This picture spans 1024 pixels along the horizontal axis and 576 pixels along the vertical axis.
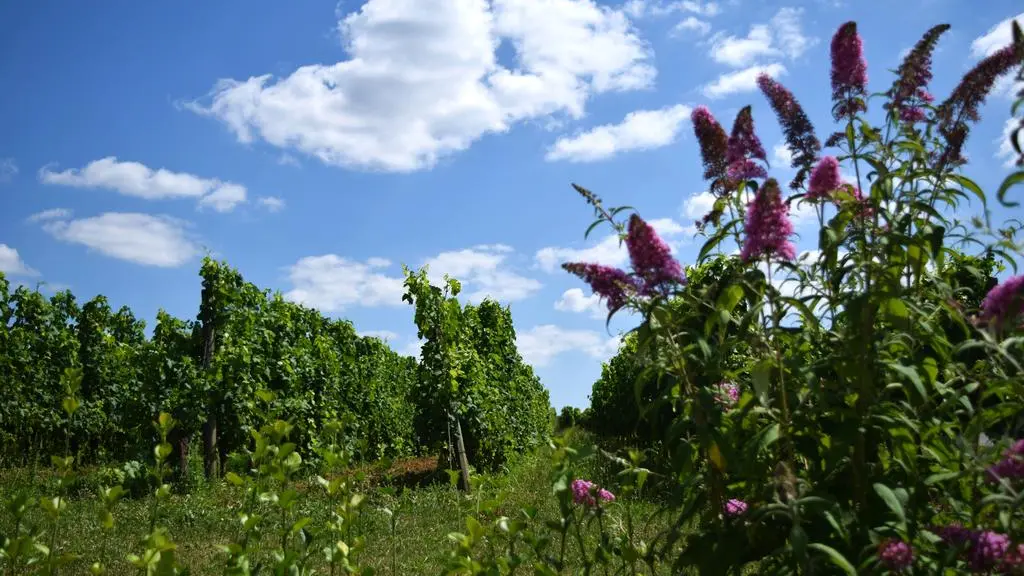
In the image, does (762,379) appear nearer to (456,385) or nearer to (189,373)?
(456,385)

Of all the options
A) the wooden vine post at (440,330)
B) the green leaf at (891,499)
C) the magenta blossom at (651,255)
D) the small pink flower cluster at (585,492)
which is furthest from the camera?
the wooden vine post at (440,330)

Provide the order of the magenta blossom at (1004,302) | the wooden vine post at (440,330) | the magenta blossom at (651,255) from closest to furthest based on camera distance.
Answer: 1. the magenta blossom at (1004,302)
2. the magenta blossom at (651,255)
3. the wooden vine post at (440,330)

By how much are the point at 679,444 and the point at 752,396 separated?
0.36 m

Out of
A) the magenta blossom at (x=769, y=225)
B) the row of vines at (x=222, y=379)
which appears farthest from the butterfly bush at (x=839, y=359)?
the row of vines at (x=222, y=379)

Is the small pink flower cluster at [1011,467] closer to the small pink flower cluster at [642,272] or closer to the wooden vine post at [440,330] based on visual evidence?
the small pink flower cluster at [642,272]

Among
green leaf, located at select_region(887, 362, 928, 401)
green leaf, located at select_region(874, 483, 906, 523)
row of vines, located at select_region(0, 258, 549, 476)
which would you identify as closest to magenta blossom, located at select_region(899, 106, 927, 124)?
green leaf, located at select_region(887, 362, 928, 401)

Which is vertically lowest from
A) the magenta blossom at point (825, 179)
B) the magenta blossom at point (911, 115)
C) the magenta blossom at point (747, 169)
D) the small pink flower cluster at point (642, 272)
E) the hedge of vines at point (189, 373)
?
the small pink flower cluster at point (642, 272)

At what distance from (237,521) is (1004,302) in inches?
297

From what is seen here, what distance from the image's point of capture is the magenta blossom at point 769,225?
2.26 meters

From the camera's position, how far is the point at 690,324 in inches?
112

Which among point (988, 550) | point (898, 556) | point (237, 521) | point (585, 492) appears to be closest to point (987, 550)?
point (988, 550)

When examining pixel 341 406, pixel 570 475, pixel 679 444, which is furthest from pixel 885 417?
pixel 341 406

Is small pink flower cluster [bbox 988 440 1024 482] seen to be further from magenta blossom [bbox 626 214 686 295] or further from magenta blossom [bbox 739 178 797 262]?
magenta blossom [bbox 626 214 686 295]

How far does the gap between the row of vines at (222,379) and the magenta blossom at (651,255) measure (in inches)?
326
